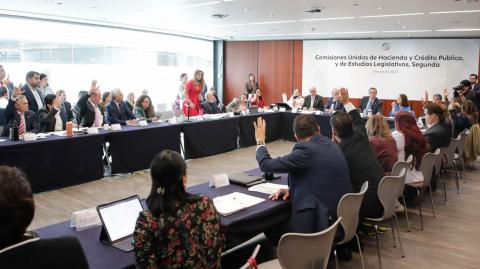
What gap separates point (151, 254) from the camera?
1.63 meters

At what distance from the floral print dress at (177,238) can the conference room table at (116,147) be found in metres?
3.71

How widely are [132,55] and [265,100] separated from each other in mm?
5009

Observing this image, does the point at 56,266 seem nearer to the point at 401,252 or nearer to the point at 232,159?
the point at 401,252

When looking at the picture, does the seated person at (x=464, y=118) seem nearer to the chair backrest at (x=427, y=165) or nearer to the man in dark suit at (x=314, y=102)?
the chair backrest at (x=427, y=165)

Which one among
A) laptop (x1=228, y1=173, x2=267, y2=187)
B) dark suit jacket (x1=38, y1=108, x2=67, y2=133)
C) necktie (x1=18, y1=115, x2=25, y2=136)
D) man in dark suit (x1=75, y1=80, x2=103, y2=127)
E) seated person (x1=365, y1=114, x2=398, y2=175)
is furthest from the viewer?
man in dark suit (x1=75, y1=80, x2=103, y2=127)

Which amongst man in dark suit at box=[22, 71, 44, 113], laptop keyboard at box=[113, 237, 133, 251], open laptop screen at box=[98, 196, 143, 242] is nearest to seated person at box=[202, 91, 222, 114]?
man in dark suit at box=[22, 71, 44, 113]

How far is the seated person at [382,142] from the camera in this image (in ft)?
12.7

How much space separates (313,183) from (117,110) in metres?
4.63

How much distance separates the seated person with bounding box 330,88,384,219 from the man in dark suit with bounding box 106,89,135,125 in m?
4.06

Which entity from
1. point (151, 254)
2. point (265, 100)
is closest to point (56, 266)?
point (151, 254)

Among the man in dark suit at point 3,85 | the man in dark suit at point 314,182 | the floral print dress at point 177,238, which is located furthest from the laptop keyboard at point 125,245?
the man in dark suit at point 3,85

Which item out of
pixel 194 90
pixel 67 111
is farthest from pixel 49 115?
pixel 194 90

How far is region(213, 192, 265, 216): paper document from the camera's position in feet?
8.33

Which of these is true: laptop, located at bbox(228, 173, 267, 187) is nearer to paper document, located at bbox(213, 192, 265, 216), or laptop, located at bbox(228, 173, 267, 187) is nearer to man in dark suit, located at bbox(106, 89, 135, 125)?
paper document, located at bbox(213, 192, 265, 216)
